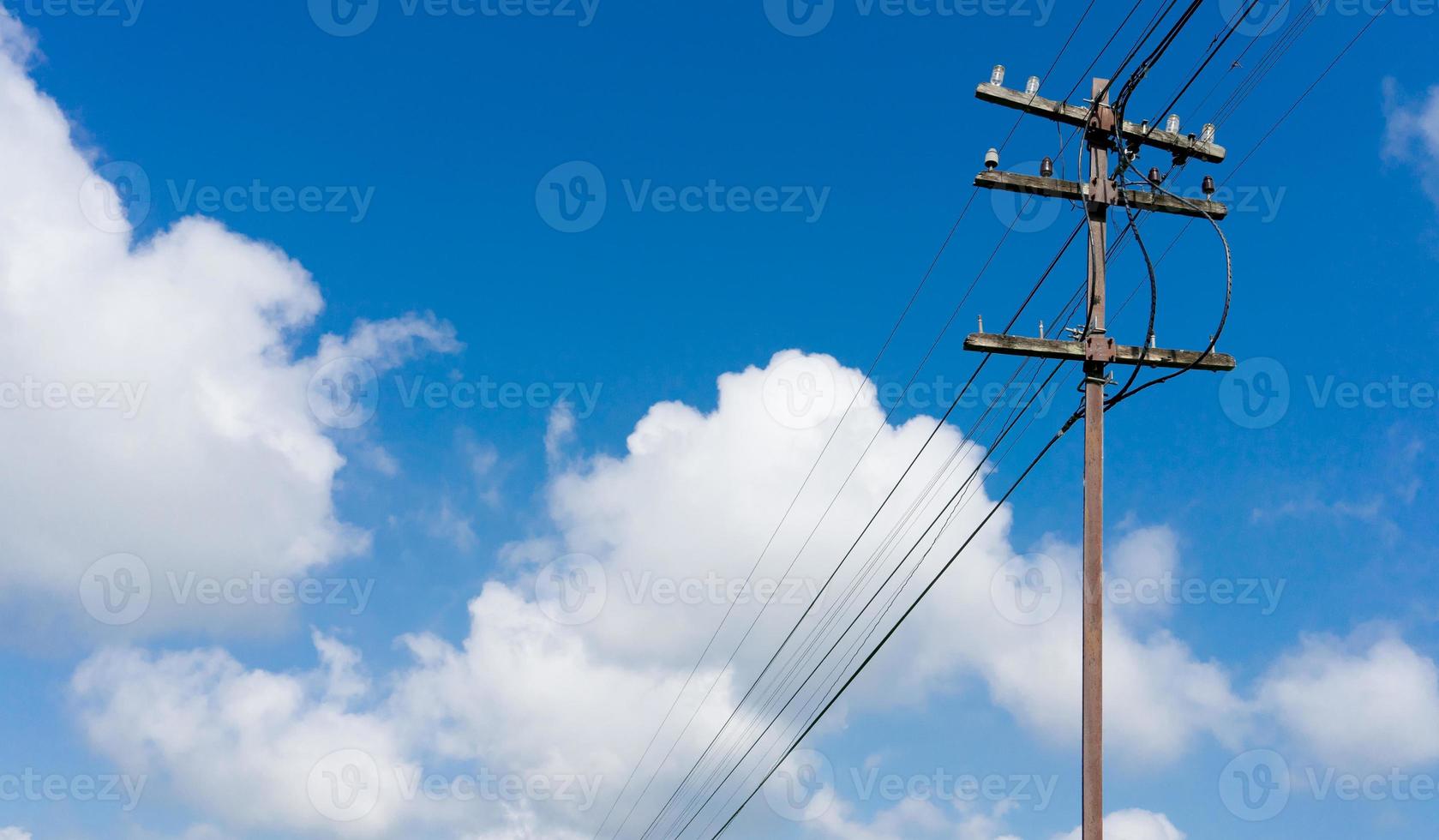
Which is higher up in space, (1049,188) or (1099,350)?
(1049,188)

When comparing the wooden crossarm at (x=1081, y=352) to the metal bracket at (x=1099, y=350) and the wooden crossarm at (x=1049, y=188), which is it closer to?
the metal bracket at (x=1099, y=350)

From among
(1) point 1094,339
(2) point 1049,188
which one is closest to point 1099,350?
(1) point 1094,339

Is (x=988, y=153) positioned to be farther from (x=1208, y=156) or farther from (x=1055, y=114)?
(x=1208, y=156)

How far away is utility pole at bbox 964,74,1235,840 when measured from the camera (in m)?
14.1

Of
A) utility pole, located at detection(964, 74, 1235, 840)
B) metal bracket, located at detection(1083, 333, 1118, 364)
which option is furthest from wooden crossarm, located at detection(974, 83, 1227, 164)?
metal bracket, located at detection(1083, 333, 1118, 364)

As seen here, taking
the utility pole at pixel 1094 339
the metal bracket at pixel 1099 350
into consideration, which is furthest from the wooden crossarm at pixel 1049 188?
the metal bracket at pixel 1099 350

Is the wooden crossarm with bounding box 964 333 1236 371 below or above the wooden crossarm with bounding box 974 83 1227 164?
below

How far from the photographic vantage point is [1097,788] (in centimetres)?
1377

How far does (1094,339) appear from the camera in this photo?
Answer: 1563cm

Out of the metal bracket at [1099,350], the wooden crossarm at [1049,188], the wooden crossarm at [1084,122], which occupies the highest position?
the wooden crossarm at [1084,122]

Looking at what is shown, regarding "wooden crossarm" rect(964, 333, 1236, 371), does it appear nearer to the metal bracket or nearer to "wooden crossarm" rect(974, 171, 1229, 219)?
the metal bracket

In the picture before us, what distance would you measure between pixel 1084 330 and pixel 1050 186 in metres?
1.94

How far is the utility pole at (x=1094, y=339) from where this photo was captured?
14.1 meters

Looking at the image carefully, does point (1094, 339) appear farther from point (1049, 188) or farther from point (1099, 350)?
point (1049, 188)
